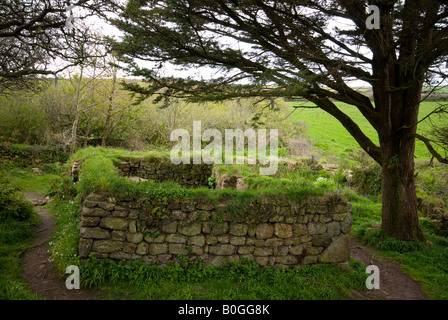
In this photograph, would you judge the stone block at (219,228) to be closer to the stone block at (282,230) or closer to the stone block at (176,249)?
the stone block at (176,249)

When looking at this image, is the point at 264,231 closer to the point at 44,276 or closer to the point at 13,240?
the point at 44,276

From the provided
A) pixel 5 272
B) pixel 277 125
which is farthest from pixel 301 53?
pixel 277 125

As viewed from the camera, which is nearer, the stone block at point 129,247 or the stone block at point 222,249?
the stone block at point 129,247

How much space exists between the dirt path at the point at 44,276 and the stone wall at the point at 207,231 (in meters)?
0.57

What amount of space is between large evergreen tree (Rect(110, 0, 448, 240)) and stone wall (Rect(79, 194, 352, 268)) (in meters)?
2.28

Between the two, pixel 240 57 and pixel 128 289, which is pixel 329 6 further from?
pixel 128 289

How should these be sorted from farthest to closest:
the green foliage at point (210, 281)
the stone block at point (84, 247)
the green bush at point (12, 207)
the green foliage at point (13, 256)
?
1. the green bush at point (12, 207)
2. the stone block at point (84, 247)
3. the green foliage at point (210, 281)
4. the green foliage at point (13, 256)

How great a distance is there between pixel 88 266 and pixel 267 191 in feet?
10.6

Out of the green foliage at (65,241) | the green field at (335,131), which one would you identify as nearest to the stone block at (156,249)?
the green foliage at (65,241)

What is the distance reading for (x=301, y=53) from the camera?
17.6 feet

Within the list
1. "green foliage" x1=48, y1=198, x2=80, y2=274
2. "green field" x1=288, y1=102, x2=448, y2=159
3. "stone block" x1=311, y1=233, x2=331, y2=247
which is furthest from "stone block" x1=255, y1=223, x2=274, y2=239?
"green field" x1=288, y1=102, x2=448, y2=159

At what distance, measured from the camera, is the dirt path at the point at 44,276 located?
4.01m

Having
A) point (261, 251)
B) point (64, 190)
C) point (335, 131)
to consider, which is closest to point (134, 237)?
point (261, 251)

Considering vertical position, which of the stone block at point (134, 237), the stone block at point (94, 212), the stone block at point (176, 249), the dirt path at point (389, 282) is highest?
the stone block at point (94, 212)
